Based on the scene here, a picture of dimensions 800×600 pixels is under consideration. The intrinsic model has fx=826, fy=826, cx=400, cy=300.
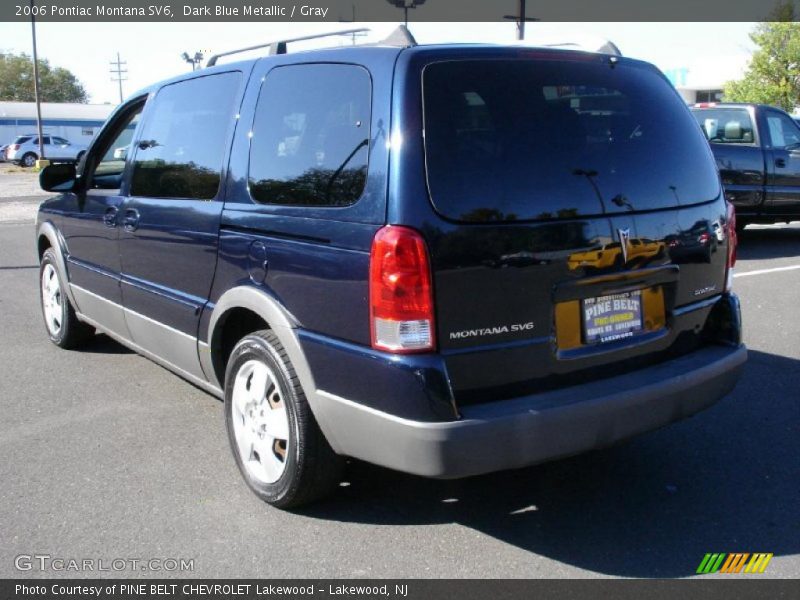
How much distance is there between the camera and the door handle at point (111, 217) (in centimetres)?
495

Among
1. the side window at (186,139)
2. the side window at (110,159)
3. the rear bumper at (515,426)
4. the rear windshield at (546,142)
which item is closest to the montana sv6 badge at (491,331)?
the rear bumper at (515,426)

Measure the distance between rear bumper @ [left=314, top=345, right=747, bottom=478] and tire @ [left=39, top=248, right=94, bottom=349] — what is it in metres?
3.57

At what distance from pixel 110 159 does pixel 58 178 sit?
1.40ft

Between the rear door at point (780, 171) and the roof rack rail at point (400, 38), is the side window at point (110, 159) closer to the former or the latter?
the roof rack rail at point (400, 38)

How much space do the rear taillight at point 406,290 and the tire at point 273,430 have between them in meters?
0.65

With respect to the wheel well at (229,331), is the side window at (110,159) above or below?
above

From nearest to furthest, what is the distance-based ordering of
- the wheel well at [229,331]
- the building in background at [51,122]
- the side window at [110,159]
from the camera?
the wheel well at [229,331]
the side window at [110,159]
the building in background at [51,122]

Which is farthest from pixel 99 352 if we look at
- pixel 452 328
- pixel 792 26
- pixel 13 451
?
pixel 792 26

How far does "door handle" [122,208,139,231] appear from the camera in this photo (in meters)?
4.68

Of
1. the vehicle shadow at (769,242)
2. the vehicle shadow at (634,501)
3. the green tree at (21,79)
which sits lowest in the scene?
the vehicle shadow at (634,501)

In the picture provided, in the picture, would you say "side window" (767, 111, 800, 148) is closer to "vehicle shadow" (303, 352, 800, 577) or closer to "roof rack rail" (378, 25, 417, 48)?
"vehicle shadow" (303, 352, 800, 577)

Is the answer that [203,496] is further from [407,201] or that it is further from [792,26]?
[792,26]

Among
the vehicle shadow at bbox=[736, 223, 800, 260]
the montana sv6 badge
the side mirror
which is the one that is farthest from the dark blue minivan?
the vehicle shadow at bbox=[736, 223, 800, 260]

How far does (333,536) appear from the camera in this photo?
344cm
